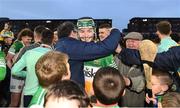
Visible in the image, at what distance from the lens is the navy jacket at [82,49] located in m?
4.40

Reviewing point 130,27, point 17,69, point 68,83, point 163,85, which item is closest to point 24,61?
point 17,69

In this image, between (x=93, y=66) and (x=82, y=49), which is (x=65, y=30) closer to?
(x=93, y=66)

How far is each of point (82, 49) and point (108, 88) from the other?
3.19ft

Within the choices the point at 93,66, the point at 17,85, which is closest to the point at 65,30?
the point at 93,66

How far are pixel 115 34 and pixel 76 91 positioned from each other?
2326mm

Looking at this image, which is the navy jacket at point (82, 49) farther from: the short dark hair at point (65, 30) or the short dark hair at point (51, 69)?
the short dark hair at point (51, 69)

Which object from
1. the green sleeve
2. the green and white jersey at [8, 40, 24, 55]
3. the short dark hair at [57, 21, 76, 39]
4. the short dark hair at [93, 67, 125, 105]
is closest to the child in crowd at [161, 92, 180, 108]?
the short dark hair at [93, 67, 125, 105]

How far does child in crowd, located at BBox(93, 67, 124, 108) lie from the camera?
3.59 meters

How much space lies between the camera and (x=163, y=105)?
3.90 metres

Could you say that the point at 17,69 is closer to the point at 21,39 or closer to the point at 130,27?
the point at 21,39

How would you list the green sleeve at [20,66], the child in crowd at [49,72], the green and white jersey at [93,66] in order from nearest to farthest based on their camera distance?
the child in crowd at [49,72] → the green and white jersey at [93,66] → the green sleeve at [20,66]

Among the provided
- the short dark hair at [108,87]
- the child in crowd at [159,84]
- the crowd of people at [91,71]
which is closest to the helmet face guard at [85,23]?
the crowd of people at [91,71]

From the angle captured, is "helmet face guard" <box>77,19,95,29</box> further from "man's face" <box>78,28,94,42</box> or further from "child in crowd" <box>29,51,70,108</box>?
"child in crowd" <box>29,51,70,108</box>

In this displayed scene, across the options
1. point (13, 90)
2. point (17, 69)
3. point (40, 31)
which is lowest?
point (13, 90)
